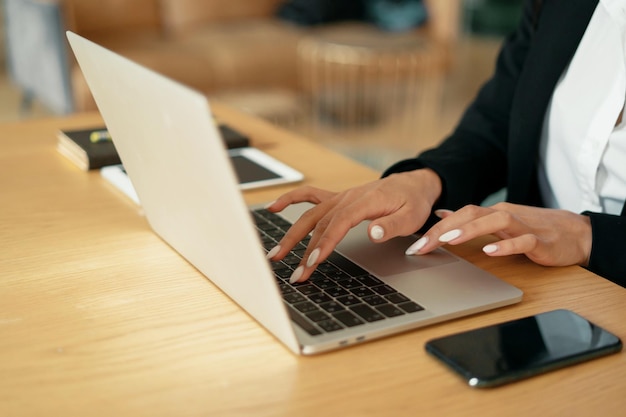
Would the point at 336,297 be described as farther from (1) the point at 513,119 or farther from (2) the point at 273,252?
(1) the point at 513,119

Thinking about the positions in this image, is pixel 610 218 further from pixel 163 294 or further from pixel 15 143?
→ pixel 15 143

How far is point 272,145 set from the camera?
140 centimetres

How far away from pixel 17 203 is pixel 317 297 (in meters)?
0.50

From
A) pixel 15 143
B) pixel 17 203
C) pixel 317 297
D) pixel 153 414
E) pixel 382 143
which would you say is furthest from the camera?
pixel 382 143

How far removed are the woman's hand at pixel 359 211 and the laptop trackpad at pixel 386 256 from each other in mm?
18

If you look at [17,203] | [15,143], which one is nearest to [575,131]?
[17,203]

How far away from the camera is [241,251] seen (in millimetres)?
675

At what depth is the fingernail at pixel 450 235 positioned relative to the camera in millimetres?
862

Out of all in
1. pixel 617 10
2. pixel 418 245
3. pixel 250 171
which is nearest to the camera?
pixel 418 245

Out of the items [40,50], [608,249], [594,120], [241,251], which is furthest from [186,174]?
[40,50]

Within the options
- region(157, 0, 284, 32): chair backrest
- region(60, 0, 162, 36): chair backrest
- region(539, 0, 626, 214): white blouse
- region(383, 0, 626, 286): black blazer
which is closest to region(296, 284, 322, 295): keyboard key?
region(383, 0, 626, 286): black blazer

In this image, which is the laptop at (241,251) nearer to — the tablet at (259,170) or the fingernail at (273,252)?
the fingernail at (273,252)

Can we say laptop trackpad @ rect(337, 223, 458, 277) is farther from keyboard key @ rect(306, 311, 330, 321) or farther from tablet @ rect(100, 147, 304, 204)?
tablet @ rect(100, 147, 304, 204)

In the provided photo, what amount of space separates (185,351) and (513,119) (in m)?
0.70
